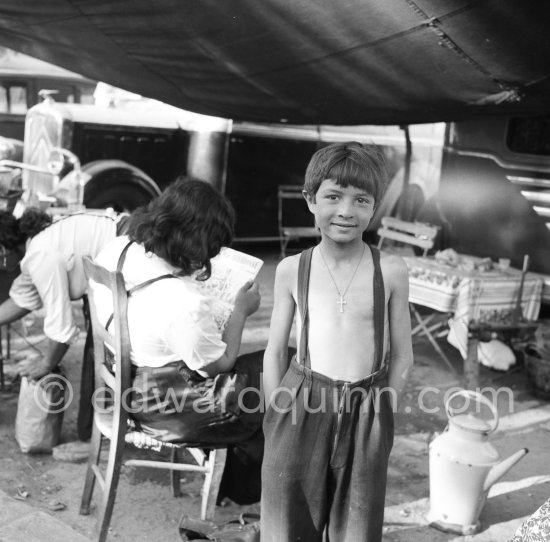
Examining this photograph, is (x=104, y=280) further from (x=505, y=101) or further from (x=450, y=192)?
(x=450, y=192)

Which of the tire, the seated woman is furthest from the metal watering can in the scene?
the tire

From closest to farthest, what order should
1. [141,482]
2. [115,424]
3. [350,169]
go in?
[350,169]
[115,424]
[141,482]

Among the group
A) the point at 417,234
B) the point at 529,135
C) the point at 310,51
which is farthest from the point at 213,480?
the point at 529,135

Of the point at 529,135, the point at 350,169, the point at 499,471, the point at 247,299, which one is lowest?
the point at 499,471

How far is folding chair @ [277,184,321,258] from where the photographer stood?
377 inches

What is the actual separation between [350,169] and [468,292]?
2988mm

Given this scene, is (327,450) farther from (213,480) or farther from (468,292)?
(468,292)

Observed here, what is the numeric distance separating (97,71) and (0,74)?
468 centimetres

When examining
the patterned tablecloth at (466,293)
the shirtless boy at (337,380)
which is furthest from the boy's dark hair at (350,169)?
the patterned tablecloth at (466,293)

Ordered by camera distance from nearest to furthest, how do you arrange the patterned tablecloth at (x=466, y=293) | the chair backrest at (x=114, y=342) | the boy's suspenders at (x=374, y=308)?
the boy's suspenders at (x=374, y=308), the chair backrest at (x=114, y=342), the patterned tablecloth at (x=466, y=293)

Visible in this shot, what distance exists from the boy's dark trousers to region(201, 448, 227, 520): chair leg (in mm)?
740

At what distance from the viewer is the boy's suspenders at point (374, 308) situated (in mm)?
2281

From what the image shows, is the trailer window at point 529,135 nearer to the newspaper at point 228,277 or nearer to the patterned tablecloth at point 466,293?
the patterned tablecloth at point 466,293

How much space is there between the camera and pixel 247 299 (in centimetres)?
319
